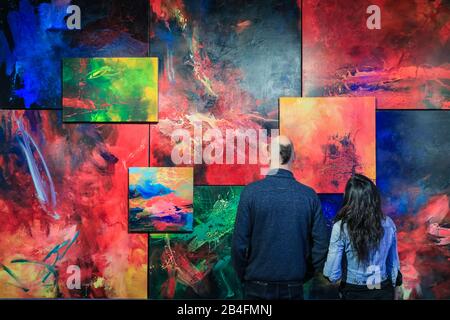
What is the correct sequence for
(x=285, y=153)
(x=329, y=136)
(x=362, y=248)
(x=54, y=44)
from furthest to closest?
(x=54, y=44)
(x=329, y=136)
(x=285, y=153)
(x=362, y=248)

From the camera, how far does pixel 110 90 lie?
418 cm

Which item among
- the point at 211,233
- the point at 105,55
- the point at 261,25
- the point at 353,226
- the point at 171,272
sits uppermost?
the point at 261,25

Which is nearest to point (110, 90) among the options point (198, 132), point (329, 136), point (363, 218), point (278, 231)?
point (198, 132)

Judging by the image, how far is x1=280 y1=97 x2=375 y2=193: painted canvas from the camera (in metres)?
4.12

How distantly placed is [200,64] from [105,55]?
32.0 inches

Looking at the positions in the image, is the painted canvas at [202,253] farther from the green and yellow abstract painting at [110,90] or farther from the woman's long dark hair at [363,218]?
the woman's long dark hair at [363,218]

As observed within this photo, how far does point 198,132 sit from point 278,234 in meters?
1.60

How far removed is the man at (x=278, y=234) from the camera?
2.82 m

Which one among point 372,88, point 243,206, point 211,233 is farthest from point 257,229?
point 372,88

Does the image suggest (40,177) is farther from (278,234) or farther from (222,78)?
(278,234)

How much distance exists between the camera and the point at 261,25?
420 cm

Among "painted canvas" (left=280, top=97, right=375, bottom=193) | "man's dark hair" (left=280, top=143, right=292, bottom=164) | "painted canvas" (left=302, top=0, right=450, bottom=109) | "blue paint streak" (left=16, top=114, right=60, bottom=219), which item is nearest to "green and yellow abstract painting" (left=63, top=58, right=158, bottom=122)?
"blue paint streak" (left=16, top=114, right=60, bottom=219)

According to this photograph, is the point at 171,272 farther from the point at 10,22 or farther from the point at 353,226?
the point at 10,22

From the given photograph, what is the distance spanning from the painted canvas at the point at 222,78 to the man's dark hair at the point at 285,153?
126cm
